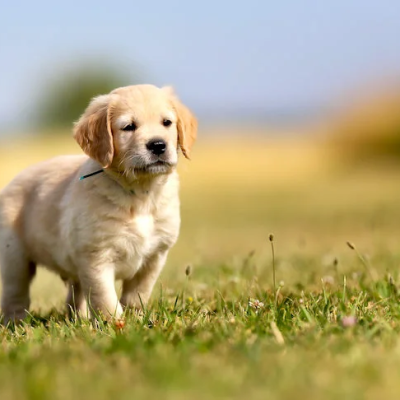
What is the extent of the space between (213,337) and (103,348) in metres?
0.38

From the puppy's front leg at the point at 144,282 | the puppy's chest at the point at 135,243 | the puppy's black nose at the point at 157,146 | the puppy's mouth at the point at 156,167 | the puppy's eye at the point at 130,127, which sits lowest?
the puppy's front leg at the point at 144,282

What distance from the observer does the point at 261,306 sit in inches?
135

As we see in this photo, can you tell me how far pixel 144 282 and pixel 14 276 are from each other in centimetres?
83

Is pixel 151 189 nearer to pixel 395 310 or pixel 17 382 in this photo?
pixel 395 310

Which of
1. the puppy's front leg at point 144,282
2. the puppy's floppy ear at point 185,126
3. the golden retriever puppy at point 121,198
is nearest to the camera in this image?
the golden retriever puppy at point 121,198

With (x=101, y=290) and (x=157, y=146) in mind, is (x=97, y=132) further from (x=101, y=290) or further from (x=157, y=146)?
(x=101, y=290)

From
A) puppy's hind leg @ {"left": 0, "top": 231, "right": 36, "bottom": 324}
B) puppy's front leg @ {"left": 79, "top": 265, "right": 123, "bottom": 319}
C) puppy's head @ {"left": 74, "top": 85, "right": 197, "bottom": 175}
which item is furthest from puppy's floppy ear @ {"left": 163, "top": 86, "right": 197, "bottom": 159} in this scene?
puppy's hind leg @ {"left": 0, "top": 231, "right": 36, "bottom": 324}

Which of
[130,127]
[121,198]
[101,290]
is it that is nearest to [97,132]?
[130,127]

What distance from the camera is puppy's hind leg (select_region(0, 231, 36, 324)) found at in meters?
4.48

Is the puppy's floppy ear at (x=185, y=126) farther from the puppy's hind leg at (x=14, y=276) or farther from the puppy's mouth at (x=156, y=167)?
the puppy's hind leg at (x=14, y=276)

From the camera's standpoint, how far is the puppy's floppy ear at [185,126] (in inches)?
158

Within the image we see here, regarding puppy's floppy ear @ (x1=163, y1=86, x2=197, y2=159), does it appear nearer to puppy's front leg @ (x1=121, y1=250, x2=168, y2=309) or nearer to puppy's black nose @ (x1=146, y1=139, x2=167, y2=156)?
puppy's black nose @ (x1=146, y1=139, x2=167, y2=156)

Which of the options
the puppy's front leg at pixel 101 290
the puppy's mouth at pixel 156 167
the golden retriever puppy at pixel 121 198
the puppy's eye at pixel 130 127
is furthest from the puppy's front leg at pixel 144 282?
the puppy's eye at pixel 130 127

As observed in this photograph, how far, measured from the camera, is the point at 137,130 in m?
3.84
